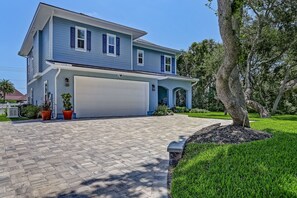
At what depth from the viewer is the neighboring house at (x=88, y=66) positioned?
12375 mm

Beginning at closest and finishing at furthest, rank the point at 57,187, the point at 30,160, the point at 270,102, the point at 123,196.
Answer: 1. the point at 123,196
2. the point at 57,187
3. the point at 30,160
4. the point at 270,102

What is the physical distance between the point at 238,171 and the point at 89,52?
13.2m

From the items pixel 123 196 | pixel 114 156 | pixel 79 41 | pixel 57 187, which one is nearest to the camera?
pixel 123 196

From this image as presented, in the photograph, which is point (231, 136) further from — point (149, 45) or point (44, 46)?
point (149, 45)

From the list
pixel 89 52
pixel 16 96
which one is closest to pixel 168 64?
pixel 89 52

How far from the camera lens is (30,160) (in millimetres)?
4434

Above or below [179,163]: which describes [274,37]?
above

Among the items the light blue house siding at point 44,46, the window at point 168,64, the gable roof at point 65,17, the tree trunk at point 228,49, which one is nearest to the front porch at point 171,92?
the window at point 168,64

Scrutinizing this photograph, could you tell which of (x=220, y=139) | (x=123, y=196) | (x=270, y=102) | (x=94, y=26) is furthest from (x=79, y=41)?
(x=270, y=102)

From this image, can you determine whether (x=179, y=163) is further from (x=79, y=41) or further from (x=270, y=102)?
(x=270, y=102)

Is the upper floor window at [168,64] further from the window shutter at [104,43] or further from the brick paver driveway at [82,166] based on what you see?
the brick paver driveway at [82,166]

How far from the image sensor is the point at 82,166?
4090 mm

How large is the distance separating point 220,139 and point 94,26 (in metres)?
12.6

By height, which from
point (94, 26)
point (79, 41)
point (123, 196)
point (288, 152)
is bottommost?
point (123, 196)
